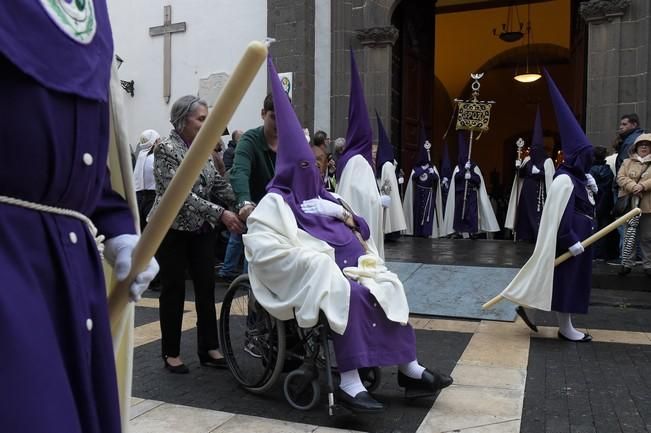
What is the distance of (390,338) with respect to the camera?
11.4 feet

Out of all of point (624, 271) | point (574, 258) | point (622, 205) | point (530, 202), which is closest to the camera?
point (574, 258)

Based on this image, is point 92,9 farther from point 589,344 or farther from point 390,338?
point 589,344

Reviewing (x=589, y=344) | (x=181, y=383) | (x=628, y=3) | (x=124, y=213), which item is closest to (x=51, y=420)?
(x=124, y=213)

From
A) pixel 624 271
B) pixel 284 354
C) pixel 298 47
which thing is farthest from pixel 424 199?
pixel 284 354

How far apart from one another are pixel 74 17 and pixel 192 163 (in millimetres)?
449

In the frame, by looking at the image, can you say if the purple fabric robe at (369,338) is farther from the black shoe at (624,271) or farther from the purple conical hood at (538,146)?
the purple conical hood at (538,146)

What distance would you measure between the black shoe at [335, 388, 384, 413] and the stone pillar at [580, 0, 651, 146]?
826 centimetres

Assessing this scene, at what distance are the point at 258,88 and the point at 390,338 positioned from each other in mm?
9789

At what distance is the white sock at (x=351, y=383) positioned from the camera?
3.33 metres

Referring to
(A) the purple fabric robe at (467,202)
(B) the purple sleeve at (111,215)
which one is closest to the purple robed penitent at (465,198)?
(A) the purple fabric robe at (467,202)

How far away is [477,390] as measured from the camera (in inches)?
154

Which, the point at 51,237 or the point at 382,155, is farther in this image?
the point at 382,155

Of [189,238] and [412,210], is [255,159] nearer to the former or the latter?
[189,238]

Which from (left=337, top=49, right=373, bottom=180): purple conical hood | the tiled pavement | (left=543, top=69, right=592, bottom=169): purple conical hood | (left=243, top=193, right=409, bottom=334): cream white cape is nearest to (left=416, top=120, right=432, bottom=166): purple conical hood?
(left=337, top=49, right=373, bottom=180): purple conical hood
